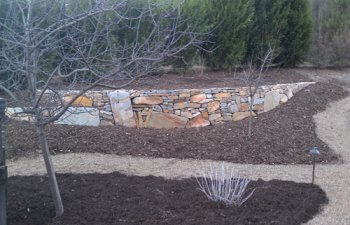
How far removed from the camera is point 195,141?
25.2 ft

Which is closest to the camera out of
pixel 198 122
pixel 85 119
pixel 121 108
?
pixel 85 119

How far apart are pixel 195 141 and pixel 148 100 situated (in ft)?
4.76

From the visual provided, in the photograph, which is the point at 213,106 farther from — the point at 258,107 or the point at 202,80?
the point at 202,80

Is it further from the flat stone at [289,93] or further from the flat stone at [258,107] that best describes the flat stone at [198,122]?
the flat stone at [289,93]

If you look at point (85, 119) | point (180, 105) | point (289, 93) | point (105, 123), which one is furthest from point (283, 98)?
point (85, 119)

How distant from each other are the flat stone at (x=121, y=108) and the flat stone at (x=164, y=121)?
0.42 m

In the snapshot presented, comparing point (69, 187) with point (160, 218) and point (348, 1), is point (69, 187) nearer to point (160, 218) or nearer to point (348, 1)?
point (160, 218)

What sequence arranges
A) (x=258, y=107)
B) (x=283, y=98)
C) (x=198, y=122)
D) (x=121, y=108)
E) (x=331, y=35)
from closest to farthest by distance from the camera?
(x=121, y=108) < (x=198, y=122) < (x=258, y=107) < (x=283, y=98) < (x=331, y=35)

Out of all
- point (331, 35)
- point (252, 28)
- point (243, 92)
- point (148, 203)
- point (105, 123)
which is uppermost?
point (252, 28)

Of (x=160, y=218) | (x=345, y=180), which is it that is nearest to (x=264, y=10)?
(x=345, y=180)

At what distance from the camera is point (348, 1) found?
1374 cm

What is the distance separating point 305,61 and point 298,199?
861 centimetres

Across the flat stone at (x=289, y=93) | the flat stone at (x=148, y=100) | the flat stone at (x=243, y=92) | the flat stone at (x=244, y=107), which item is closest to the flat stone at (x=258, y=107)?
the flat stone at (x=244, y=107)

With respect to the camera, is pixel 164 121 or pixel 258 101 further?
pixel 258 101
